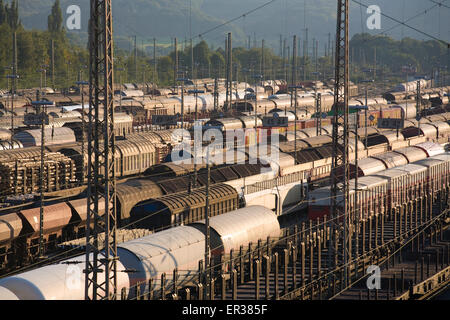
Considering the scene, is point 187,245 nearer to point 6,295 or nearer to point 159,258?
point 159,258

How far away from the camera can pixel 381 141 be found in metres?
52.9

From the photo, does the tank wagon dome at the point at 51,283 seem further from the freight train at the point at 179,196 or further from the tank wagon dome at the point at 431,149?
the tank wagon dome at the point at 431,149

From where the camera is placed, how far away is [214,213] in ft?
101

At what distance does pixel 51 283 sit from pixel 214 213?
13530 mm

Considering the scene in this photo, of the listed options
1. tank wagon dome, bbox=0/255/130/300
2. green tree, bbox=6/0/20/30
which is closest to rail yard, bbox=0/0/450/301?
tank wagon dome, bbox=0/255/130/300

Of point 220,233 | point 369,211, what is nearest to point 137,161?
point 369,211

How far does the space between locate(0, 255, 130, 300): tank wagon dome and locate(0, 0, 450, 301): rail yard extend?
4cm

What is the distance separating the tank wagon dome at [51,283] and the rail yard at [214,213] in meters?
0.04

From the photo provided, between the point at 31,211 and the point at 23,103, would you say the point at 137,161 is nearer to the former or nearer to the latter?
the point at 31,211

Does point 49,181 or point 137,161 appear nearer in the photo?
point 49,181

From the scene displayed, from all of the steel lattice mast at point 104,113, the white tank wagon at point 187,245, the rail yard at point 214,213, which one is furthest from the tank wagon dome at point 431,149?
the steel lattice mast at point 104,113

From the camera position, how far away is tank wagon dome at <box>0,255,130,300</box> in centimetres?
1733

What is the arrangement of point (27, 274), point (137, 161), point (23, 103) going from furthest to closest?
point (23, 103), point (137, 161), point (27, 274)
